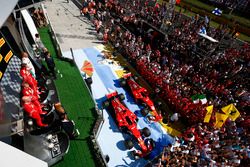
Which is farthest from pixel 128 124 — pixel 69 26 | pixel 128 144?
pixel 69 26

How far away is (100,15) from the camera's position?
26.4m

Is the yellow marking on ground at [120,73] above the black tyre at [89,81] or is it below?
below

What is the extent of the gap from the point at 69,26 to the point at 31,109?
16.8 meters

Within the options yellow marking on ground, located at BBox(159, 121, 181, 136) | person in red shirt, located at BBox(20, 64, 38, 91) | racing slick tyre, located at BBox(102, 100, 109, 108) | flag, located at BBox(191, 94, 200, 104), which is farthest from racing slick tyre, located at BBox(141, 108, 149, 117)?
person in red shirt, located at BBox(20, 64, 38, 91)

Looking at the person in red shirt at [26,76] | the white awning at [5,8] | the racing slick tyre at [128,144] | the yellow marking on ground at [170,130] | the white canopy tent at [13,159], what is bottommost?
the yellow marking on ground at [170,130]

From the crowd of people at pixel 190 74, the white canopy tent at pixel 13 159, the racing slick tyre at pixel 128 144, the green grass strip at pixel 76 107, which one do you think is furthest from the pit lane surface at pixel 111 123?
the white canopy tent at pixel 13 159

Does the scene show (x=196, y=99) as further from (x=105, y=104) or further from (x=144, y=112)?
(x=105, y=104)

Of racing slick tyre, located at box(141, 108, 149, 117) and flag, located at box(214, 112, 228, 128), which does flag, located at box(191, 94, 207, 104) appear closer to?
flag, located at box(214, 112, 228, 128)

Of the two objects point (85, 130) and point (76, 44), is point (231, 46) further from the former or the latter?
point (85, 130)

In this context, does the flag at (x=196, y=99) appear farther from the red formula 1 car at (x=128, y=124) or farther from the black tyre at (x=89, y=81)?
the black tyre at (x=89, y=81)

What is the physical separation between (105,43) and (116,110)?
10664 mm

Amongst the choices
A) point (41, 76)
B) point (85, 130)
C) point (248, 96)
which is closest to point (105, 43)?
point (41, 76)

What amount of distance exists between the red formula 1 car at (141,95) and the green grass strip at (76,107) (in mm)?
3269

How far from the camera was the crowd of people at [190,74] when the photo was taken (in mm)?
12906
